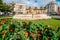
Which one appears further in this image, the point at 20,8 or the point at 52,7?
the point at 52,7

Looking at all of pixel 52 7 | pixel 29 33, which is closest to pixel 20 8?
pixel 52 7

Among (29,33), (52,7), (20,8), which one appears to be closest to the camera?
(29,33)

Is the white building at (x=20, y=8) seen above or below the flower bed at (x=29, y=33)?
below

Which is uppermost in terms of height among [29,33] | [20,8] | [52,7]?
[29,33]

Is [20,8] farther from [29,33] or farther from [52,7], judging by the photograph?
[29,33]

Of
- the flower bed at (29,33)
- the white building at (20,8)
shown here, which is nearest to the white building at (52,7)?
the white building at (20,8)

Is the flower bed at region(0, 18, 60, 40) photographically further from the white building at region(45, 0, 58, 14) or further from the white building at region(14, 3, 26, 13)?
the white building at region(45, 0, 58, 14)

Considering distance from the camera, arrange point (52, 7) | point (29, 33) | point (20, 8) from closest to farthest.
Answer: point (29, 33)
point (20, 8)
point (52, 7)

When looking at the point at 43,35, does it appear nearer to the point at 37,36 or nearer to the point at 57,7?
the point at 37,36

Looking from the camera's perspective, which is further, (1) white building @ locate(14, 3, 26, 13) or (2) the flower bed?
(1) white building @ locate(14, 3, 26, 13)

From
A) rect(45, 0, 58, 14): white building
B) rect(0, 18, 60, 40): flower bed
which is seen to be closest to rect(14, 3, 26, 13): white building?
rect(45, 0, 58, 14): white building

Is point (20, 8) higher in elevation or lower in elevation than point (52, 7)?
higher

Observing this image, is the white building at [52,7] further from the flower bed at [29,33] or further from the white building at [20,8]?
the flower bed at [29,33]

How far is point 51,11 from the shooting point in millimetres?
52469
